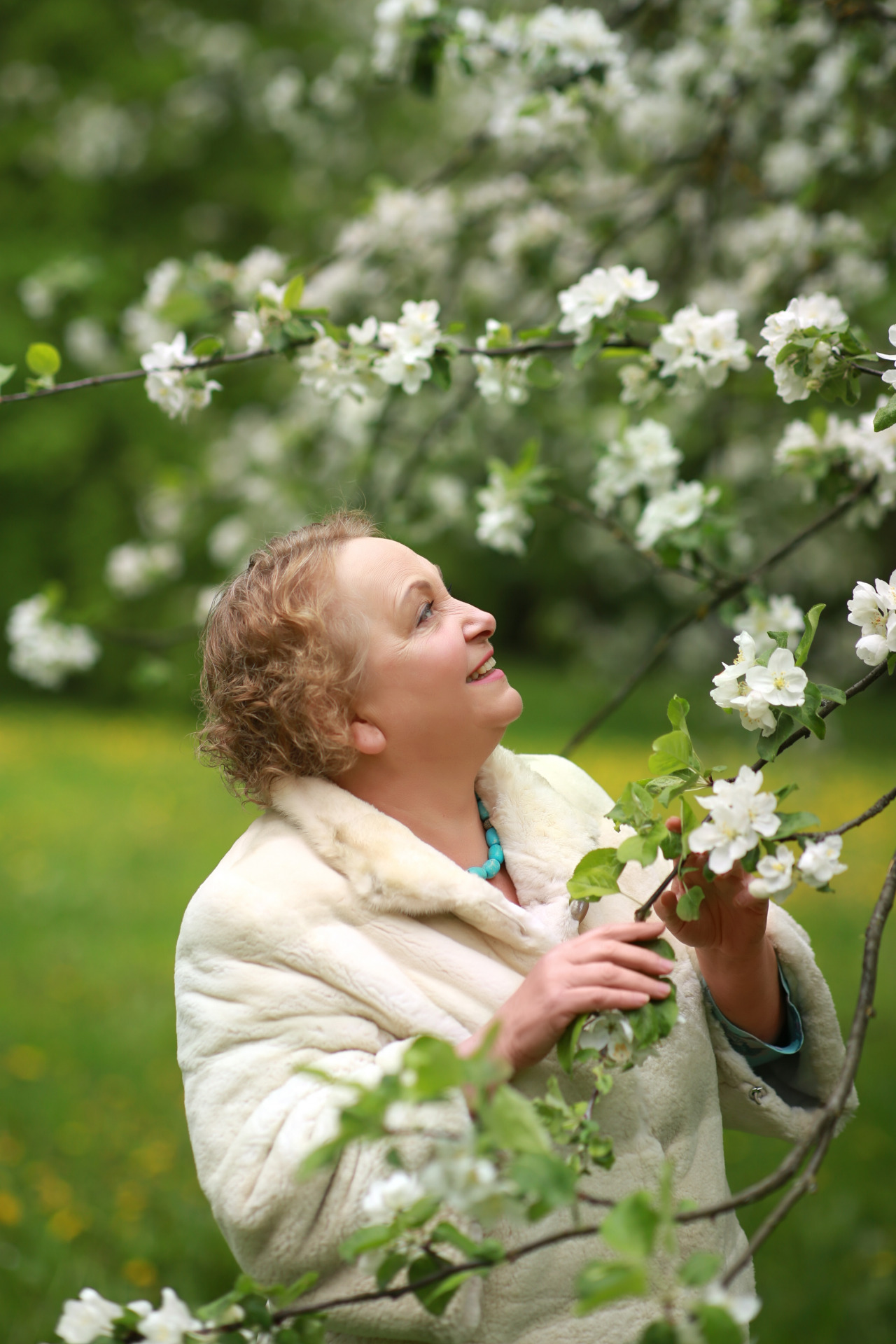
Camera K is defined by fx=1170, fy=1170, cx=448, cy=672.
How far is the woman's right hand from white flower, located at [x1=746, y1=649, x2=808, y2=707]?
11.4 inches

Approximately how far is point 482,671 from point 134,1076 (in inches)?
113

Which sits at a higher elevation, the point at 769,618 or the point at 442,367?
the point at 442,367

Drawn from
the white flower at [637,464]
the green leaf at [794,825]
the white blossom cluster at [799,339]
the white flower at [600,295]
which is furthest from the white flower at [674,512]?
the green leaf at [794,825]

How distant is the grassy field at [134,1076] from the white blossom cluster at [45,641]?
1427mm

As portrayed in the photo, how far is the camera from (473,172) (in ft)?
25.9

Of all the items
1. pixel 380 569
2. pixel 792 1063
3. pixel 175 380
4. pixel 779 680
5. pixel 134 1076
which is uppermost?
pixel 175 380

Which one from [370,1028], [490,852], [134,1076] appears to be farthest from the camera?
[134,1076]

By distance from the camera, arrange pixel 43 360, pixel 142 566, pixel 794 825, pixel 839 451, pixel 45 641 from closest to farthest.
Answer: pixel 794 825 → pixel 43 360 → pixel 839 451 → pixel 45 641 → pixel 142 566

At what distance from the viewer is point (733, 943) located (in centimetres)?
152

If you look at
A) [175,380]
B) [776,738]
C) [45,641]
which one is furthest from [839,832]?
[45,641]

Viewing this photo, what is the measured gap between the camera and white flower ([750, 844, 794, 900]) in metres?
1.22

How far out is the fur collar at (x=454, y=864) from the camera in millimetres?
1494

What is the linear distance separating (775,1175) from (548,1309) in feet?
1.87

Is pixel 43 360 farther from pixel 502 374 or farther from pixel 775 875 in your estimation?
pixel 775 875
